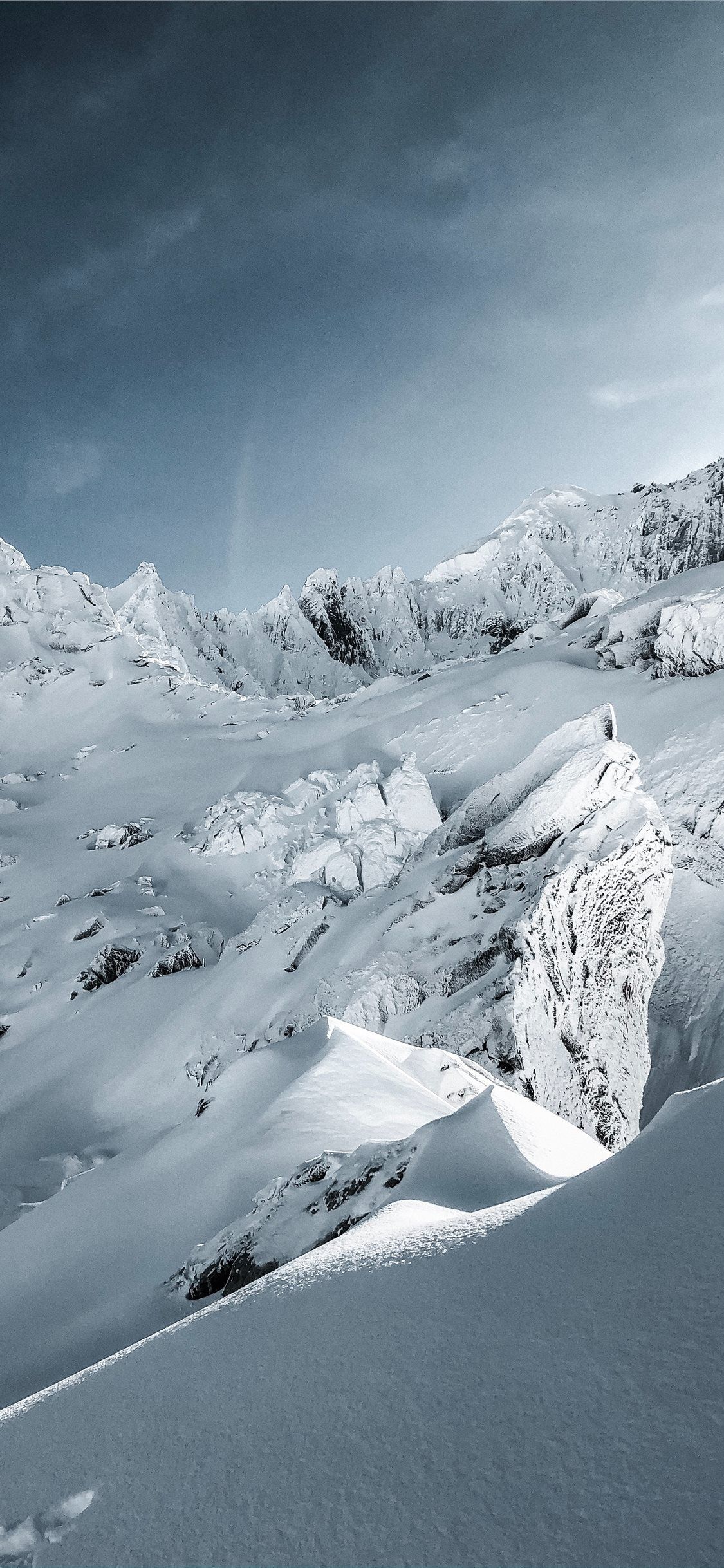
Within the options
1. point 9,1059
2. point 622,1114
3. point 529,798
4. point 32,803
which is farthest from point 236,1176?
point 32,803

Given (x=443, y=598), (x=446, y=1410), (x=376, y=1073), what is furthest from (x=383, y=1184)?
(x=443, y=598)

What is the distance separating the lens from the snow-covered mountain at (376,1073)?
2.52m

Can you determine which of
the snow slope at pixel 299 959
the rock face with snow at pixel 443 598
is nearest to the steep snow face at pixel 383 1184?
the snow slope at pixel 299 959

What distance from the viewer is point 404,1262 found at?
143 inches

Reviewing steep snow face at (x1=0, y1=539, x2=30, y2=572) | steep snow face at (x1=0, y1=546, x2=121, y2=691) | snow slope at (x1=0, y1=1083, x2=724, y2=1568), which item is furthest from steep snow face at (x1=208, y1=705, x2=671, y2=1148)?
steep snow face at (x1=0, y1=539, x2=30, y2=572)

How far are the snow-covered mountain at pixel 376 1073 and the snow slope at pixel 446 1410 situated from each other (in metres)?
0.02

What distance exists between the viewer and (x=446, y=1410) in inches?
97.7

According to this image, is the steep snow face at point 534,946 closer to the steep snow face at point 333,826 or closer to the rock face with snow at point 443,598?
the steep snow face at point 333,826

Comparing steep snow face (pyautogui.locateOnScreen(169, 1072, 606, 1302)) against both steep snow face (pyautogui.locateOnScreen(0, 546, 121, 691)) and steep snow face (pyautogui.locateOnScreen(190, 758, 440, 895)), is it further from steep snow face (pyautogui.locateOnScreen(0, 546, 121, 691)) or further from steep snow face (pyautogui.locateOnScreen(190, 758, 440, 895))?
steep snow face (pyautogui.locateOnScreen(0, 546, 121, 691))

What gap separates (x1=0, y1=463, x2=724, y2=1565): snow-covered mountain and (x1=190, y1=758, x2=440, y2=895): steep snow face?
0.57ft

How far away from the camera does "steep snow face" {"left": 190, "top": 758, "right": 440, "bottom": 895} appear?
26312mm

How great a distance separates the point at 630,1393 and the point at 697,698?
26784 mm

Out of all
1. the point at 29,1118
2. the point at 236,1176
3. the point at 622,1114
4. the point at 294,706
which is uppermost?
the point at 294,706

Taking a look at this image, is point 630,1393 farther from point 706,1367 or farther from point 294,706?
point 294,706
